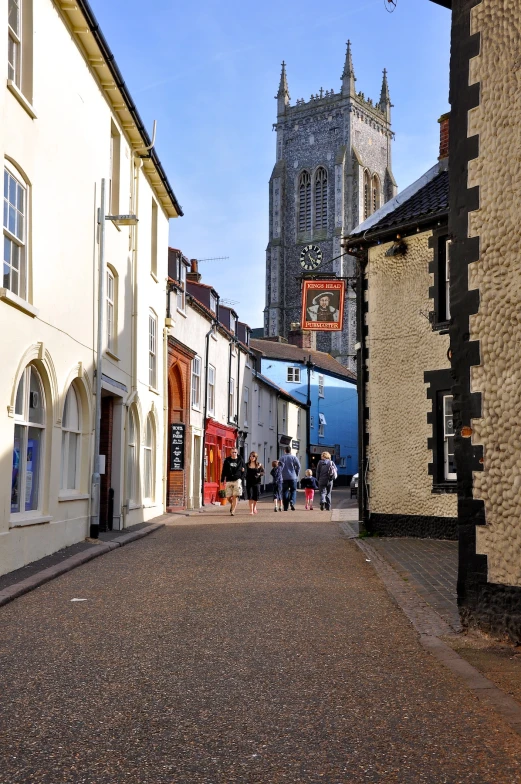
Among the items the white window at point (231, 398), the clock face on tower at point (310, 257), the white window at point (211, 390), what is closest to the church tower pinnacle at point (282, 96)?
the clock face on tower at point (310, 257)

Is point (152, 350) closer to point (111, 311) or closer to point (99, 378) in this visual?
point (111, 311)

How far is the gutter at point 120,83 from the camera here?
14800 millimetres

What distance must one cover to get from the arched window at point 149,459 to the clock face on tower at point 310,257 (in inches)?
2711

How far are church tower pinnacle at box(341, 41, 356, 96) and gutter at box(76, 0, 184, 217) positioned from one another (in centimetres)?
7654

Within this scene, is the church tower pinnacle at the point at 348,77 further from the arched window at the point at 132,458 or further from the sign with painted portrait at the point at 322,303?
the arched window at the point at 132,458

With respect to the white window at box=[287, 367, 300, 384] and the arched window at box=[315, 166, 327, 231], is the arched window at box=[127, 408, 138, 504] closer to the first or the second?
the white window at box=[287, 367, 300, 384]

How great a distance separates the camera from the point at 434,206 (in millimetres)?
16469

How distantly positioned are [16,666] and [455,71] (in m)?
6.25

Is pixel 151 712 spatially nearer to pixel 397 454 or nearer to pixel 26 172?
pixel 26 172

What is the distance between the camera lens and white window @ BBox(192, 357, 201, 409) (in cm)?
2985

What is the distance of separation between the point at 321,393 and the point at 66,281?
175ft

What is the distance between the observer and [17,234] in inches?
472

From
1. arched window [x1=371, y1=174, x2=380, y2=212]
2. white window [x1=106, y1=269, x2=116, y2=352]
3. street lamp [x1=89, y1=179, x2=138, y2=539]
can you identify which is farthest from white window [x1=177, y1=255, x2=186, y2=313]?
arched window [x1=371, y1=174, x2=380, y2=212]

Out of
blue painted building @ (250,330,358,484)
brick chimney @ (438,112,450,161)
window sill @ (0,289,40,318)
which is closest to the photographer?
window sill @ (0,289,40,318)
